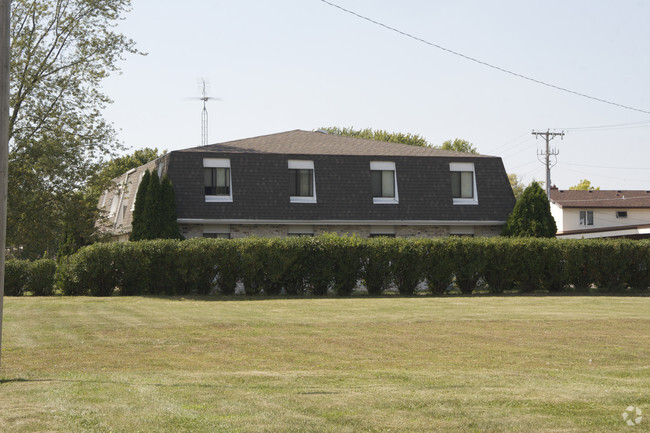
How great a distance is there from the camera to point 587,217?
242ft

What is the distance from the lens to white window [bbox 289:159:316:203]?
36.4 metres

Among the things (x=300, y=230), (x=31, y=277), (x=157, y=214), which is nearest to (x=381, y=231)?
(x=300, y=230)

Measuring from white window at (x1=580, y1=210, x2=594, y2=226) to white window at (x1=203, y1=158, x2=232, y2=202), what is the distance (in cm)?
4758

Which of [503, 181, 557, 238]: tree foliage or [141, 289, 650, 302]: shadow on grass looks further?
[503, 181, 557, 238]: tree foliage

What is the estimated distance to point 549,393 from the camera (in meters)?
8.62

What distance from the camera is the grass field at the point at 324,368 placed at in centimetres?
722

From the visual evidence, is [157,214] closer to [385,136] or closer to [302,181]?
[302,181]

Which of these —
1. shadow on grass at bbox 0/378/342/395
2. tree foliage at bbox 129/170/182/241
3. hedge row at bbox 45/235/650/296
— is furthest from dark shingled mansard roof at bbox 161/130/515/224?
shadow on grass at bbox 0/378/342/395

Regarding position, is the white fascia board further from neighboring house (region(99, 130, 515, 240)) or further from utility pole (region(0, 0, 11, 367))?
utility pole (region(0, 0, 11, 367))

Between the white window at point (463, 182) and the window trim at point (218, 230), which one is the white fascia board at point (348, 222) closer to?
the window trim at point (218, 230)

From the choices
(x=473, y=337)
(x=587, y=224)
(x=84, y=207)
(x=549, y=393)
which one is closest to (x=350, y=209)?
(x=84, y=207)

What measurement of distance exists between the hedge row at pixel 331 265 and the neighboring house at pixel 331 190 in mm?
5387

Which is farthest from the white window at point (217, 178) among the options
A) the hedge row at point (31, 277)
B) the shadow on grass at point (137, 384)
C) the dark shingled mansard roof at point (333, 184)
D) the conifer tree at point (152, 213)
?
the shadow on grass at point (137, 384)

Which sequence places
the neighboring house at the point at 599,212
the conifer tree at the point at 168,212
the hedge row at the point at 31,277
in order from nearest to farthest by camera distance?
1. the hedge row at the point at 31,277
2. the conifer tree at the point at 168,212
3. the neighboring house at the point at 599,212
